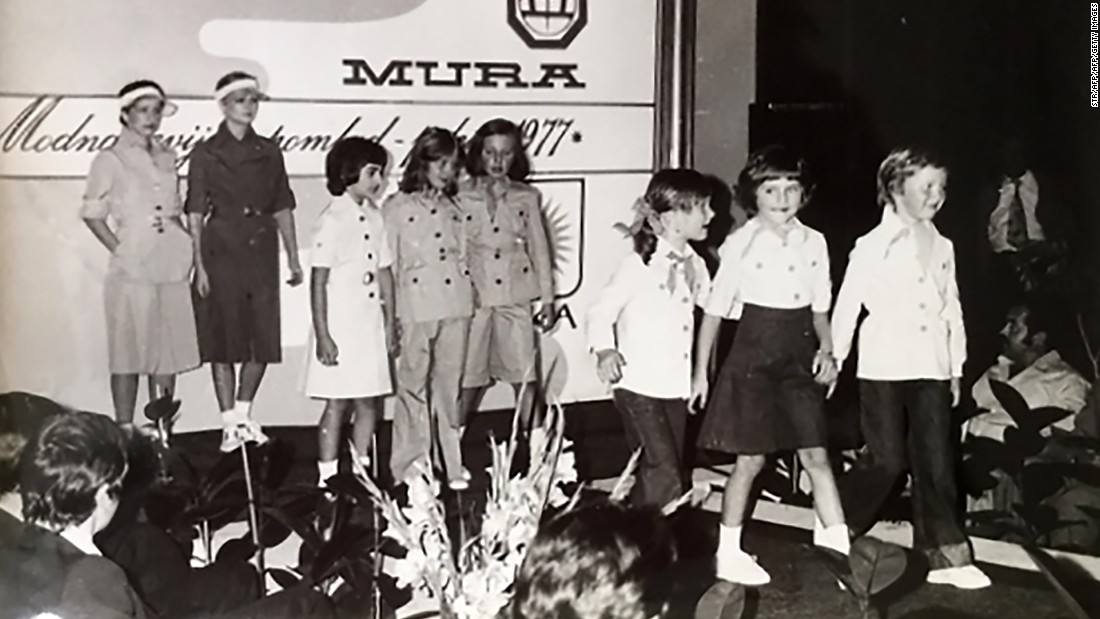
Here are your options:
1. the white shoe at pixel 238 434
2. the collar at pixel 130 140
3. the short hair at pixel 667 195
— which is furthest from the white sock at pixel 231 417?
the short hair at pixel 667 195

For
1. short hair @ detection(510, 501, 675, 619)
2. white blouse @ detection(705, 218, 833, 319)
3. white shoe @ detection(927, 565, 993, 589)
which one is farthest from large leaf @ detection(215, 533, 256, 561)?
white shoe @ detection(927, 565, 993, 589)

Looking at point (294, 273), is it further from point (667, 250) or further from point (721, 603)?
point (721, 603)

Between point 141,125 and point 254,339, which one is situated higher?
point 141,125

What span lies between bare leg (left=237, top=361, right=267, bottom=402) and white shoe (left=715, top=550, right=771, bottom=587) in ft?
1.40

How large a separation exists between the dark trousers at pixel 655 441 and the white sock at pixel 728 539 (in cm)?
6

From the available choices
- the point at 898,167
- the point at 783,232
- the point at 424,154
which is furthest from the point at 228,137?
the point at 898,167

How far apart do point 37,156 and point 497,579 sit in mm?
501

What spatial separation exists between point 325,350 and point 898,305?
1.65ft

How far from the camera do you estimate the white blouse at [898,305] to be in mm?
1125

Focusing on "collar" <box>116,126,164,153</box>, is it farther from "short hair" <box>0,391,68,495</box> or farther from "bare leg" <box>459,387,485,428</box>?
"bare leg" <box>459,387,485,428</box>

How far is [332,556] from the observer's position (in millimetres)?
1066

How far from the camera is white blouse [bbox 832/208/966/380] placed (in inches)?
44.3

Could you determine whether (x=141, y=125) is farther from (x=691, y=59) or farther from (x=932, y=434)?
(x=932, y=434)

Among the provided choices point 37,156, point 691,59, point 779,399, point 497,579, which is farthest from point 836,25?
point 37,156
